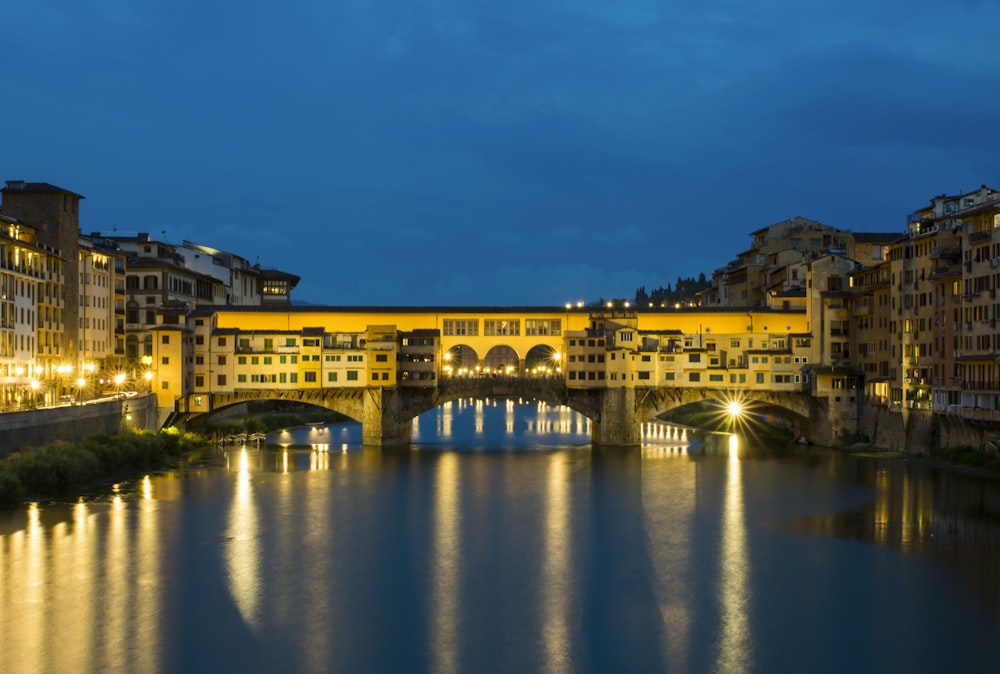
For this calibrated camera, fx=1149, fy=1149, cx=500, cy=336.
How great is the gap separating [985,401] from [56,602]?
38284mm

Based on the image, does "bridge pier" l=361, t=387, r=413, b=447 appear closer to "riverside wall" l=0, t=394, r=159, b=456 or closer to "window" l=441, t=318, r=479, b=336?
"window" l=441, t=318, r=479, b=336

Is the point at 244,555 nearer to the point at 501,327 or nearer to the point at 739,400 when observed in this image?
the point at 501,327

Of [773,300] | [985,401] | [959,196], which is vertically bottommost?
[985,401]

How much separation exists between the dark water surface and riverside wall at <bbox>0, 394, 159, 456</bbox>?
373cm

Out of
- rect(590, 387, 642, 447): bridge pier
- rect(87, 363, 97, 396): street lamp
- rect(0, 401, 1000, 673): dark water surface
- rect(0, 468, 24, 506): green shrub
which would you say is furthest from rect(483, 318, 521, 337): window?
rect(0, 468, 24, 506): green shrub

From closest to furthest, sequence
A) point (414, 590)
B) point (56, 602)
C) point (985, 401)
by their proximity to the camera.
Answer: point (56, 602), point (414, 590), point (985, 401)

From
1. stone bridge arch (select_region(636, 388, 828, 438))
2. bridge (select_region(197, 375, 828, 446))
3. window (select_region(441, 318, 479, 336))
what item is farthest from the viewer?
window (select_region(441, 318, 479, 336))

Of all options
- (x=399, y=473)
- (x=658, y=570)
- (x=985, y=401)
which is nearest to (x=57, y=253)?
(x=399, y=473)

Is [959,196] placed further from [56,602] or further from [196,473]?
[56,602]

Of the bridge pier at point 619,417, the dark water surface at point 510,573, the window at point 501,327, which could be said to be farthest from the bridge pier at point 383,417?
the dark water surface at point 510,573

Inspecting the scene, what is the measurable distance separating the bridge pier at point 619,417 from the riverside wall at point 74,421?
25080mm

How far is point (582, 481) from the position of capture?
167ft

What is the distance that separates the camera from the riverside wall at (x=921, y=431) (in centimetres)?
5081

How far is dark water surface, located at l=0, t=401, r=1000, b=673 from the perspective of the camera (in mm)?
25641
